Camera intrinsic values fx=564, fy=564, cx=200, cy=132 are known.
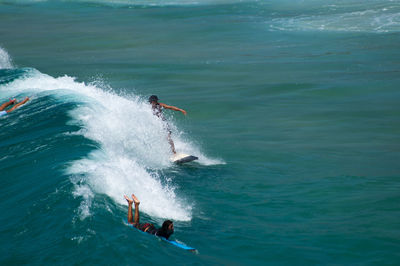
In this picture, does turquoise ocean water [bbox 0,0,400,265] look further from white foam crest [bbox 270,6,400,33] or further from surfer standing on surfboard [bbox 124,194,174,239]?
white foam crest [bbox 270,6,400,33]

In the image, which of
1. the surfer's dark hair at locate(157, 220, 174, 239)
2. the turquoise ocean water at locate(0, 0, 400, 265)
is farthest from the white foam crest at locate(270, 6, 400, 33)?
the surfer's dark hair at locate(157, 220, 174, 239)

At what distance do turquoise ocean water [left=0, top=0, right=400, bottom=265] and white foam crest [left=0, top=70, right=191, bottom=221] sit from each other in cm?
4

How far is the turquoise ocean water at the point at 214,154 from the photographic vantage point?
916cm

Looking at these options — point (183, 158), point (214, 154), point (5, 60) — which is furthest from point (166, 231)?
point (5, 60)

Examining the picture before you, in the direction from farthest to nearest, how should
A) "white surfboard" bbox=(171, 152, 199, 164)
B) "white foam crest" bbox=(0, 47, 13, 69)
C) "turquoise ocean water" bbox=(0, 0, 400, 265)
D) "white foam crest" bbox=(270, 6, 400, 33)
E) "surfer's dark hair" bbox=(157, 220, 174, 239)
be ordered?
"white foam crest" bbox=(270, 6, 400, 33), "white foam crest" bbox=(0, 47, 13, 69), "white surfboard" bbox=(171, 152, 199, 164), "turquoise ocean water" bbox=(0, 0, 400, 265), "surfer's dark hair" bbox=(157, 220, 174, 239)

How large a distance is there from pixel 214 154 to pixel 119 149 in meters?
2.62

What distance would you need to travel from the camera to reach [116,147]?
14.4 metres

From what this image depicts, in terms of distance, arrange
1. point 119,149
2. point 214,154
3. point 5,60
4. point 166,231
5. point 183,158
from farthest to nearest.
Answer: point 5,60, point 214,154, point 119,149, point 183,158, point 166,231

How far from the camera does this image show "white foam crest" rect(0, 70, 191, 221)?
10773 millimetres

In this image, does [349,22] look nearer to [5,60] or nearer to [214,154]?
[5,60]

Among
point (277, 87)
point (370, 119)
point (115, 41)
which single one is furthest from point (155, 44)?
point (370, 119)

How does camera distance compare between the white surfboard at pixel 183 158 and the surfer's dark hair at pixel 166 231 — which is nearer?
the surfer's dark hair at pixel 166 231

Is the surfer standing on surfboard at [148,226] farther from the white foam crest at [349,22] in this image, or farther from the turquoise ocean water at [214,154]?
the white foam crest at [349,22]

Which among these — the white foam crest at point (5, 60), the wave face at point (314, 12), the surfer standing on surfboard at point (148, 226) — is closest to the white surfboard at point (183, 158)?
the surfer standing on surfboard at point (148, 226)
